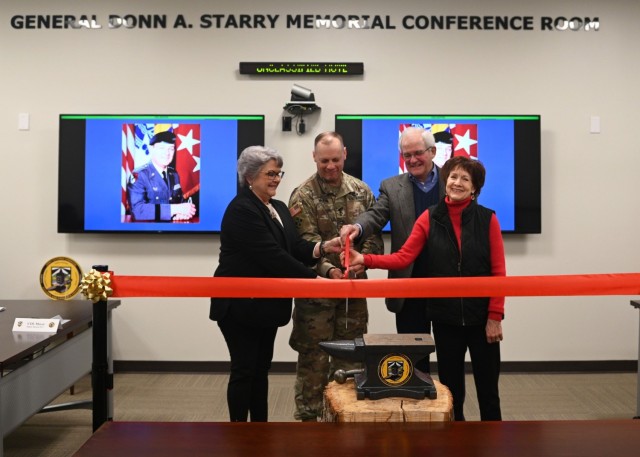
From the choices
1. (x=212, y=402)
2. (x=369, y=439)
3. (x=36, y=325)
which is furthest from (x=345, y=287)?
(x=212, y=402)

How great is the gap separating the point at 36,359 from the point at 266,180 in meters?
1.33

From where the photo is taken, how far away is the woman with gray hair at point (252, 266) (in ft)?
8.90

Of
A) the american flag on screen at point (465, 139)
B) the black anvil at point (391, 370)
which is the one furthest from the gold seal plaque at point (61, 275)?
the black anvil at point (391, 370)

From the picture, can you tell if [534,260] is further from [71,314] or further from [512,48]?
[71,314]

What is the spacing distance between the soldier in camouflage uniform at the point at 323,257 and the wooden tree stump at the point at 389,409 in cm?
108

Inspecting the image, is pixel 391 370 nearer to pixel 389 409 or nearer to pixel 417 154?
pixel 389 409

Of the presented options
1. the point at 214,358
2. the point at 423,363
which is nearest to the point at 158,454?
the point at 423,363

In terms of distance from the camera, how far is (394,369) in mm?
1988

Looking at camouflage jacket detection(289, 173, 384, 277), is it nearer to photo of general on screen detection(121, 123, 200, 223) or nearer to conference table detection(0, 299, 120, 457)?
conference table detection(0, 299, 120, 457)

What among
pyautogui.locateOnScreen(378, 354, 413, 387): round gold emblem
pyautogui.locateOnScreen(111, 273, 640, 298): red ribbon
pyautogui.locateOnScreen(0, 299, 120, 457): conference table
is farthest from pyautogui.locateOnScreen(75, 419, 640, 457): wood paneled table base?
pyautogui.locateOnScreen(0, 299, 120, 457): conference table

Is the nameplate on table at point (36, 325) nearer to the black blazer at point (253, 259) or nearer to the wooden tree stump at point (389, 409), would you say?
the black blazer at point (253, 259)

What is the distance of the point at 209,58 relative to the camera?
4.74 metres

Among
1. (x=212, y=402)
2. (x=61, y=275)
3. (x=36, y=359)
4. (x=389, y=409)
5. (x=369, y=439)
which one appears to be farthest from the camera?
(x=61, y=275)

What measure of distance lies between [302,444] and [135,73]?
3867 mm
